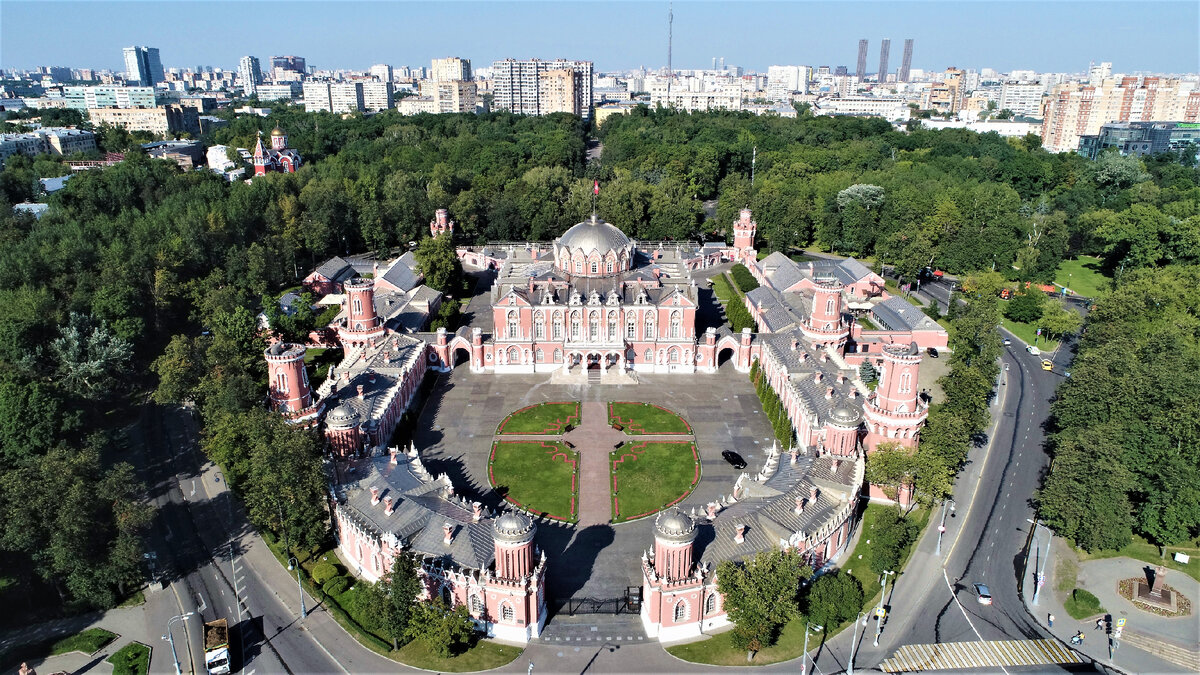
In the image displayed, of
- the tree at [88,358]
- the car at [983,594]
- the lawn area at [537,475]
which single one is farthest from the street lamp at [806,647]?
the tree at [88,358]

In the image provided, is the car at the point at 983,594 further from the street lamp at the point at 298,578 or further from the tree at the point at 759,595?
the street lamp at the point at 298,578

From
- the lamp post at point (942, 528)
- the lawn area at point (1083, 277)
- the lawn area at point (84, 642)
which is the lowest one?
the lawn area at point (84, 642)

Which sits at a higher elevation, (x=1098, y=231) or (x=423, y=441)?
(x=1098, y=231)

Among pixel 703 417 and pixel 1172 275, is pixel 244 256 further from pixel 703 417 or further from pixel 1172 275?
pixel 1172 275

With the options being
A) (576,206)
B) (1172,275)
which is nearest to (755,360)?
(1172,275)

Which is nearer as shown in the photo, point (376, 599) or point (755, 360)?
point (376, 599)

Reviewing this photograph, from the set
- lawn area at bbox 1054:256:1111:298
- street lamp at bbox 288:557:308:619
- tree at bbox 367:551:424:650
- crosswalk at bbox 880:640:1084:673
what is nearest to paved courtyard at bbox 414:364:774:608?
tree at bbox 367:551:424:650
